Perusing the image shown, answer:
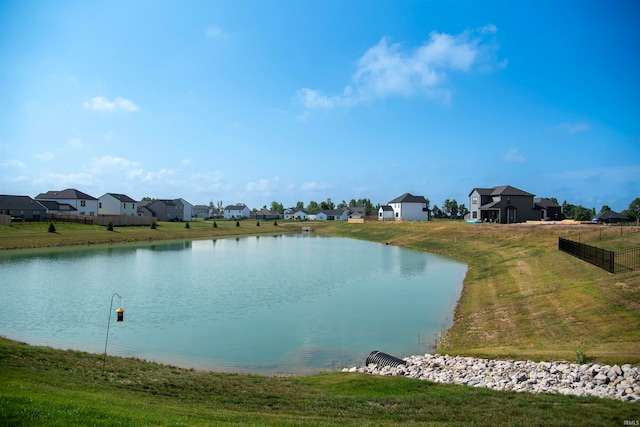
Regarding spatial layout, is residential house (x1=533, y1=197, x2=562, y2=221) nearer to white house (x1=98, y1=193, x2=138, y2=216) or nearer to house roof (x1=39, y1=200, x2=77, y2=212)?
white house (x1=98, y1=193, x2=138, y2=216)

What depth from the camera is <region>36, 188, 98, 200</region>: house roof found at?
90062mm

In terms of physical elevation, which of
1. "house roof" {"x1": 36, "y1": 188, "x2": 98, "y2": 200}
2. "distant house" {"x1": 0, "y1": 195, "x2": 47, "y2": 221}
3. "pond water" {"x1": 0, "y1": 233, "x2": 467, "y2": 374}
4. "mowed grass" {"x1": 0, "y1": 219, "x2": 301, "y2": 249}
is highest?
"house roof" {"x1": 36, "y1": 188, "x2": 98, "y2": 200}

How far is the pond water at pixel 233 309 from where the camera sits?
17484 millimetres

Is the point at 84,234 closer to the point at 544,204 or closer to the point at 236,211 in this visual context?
the point at 544,204

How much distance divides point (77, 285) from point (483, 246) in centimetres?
4181

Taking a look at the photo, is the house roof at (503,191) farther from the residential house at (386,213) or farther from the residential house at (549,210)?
the residential house at (386,213)

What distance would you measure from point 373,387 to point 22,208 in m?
84.3

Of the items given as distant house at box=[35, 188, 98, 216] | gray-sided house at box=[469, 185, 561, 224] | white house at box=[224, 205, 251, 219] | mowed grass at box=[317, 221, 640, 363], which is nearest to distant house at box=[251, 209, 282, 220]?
white house at box=[224, 205, 251, 219]

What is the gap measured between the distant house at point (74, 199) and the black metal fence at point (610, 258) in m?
93.3

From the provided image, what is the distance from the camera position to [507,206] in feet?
225

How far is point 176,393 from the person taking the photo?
10875mm

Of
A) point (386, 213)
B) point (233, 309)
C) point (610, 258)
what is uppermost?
point (386, 213)

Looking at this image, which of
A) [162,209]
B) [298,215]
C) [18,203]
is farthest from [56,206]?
[298,215]

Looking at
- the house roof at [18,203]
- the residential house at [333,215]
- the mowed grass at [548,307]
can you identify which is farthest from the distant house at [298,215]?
the mowed grass at [548,307]
